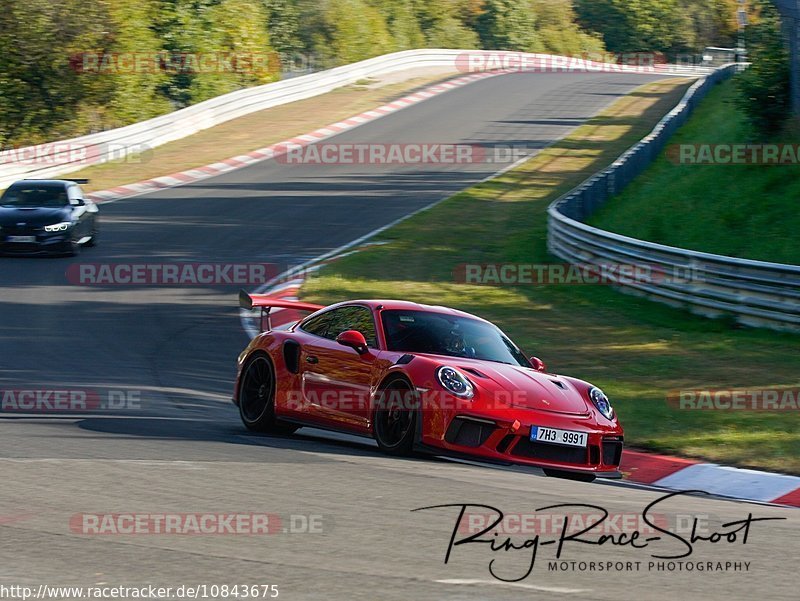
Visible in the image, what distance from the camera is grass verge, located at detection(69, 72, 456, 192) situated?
31.5 m

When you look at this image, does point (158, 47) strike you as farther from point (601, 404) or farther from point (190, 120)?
point (601, 404)

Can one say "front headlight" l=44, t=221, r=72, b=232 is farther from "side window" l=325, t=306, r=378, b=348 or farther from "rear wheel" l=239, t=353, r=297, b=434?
"side window" l=325, t=306, r=378, b=348

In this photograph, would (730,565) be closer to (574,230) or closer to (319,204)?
(574,230)

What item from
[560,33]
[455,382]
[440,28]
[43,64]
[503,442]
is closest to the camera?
[503,442]

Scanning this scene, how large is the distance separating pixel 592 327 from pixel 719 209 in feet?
23.7

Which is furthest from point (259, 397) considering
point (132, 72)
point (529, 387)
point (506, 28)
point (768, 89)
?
point (506, 28)

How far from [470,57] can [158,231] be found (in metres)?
38.1

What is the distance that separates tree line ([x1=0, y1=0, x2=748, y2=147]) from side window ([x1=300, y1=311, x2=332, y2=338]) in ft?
105

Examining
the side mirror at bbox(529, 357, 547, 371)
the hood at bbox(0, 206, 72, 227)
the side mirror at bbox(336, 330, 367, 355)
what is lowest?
the hood at bbox(0, 206, 72, 227)

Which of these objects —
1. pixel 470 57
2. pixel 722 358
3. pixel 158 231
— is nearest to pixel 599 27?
pixel 470 57

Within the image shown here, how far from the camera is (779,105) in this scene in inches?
Answer: 990

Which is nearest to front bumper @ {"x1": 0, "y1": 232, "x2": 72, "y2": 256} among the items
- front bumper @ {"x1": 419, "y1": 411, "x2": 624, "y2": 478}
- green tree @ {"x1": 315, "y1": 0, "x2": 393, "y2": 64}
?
front bumper @ {"x1": 419, "y1": 411, "x2": 624, "y2": 478}

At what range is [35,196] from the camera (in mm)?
21438

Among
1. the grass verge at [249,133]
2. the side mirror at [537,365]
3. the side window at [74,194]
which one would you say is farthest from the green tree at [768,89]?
the side mirror at [537,365]
